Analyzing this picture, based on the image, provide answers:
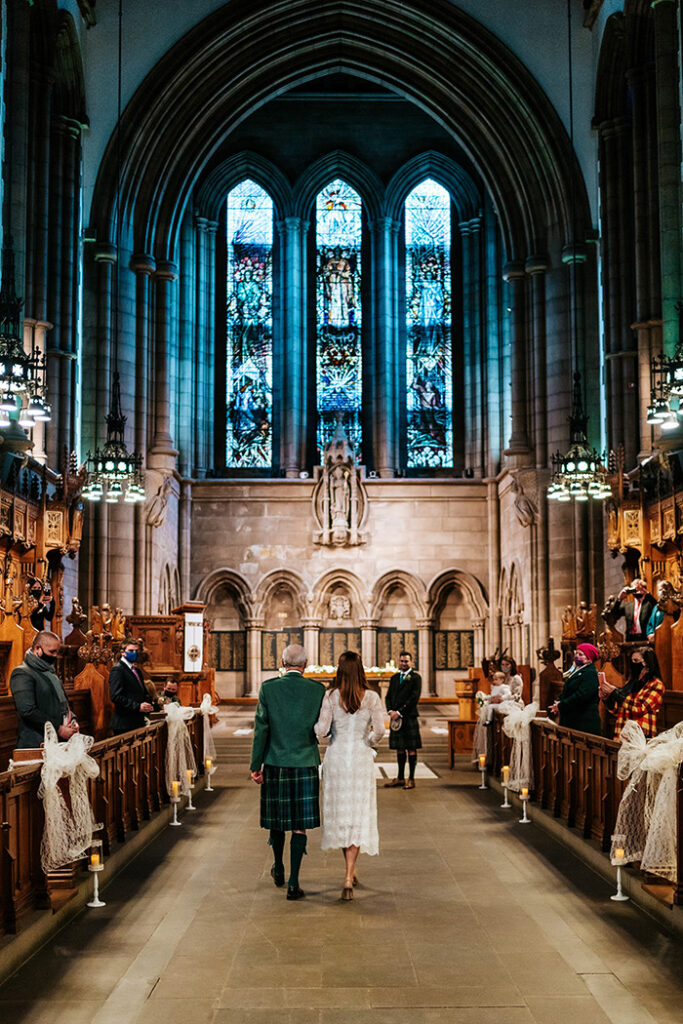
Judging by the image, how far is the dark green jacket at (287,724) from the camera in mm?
7121

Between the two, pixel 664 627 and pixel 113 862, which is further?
pixel 664 627

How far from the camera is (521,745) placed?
422 inches

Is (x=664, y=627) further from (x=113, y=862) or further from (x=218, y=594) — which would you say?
(x=218, y=594)

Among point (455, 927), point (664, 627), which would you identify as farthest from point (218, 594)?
point (455, 927)

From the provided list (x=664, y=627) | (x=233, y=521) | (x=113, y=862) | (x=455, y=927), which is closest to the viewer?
(x=455, y=927)

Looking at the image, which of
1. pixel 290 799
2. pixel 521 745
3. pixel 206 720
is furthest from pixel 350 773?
pixel 206 720

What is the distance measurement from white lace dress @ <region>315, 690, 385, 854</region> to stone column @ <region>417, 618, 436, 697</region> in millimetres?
18360

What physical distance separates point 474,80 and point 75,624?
13.7 metres

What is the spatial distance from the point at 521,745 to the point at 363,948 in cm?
508

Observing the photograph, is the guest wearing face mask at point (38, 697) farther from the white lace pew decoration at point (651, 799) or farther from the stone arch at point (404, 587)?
the stone arch at point (404, 587)

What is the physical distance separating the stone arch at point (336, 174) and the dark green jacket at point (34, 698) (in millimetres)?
21593

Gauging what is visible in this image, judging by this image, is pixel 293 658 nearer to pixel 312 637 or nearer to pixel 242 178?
pixel 312 637

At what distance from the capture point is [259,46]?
75.9ft

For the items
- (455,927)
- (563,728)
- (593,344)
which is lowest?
(455,927)
